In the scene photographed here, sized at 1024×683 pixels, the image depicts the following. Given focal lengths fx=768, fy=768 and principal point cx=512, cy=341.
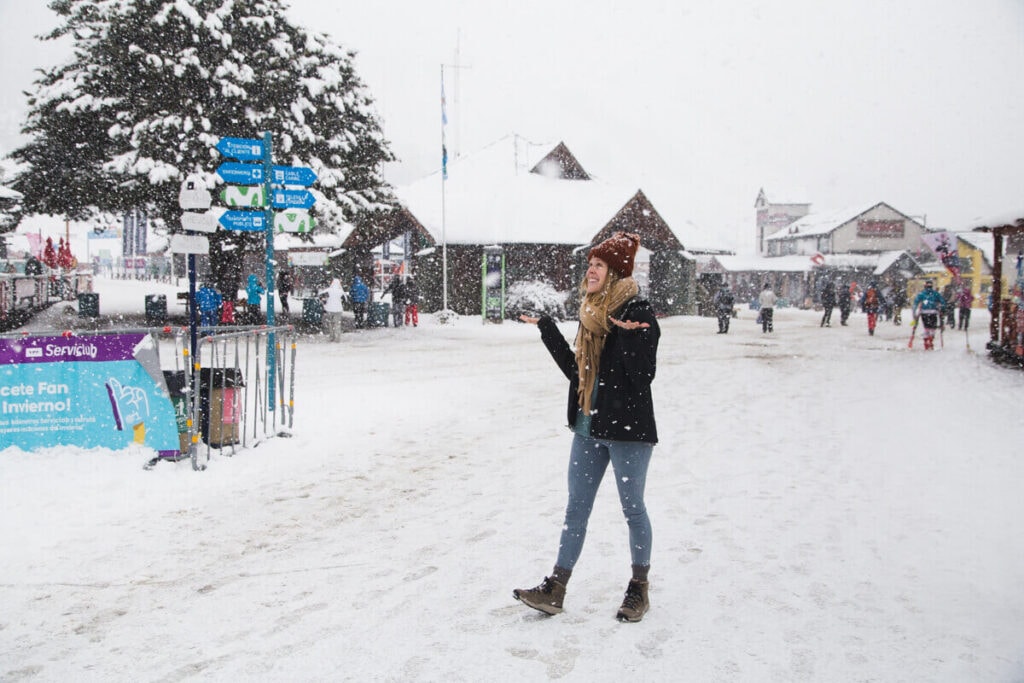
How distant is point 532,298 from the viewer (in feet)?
99.6

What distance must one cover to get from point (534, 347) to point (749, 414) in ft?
33.7

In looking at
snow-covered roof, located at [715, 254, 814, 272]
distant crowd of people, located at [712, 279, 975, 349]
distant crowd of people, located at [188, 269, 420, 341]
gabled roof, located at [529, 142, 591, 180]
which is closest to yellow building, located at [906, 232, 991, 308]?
snow-covered roof, located at [715, 254, 814, 272]

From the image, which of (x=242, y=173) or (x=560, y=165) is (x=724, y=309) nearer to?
(x=560, y=165)

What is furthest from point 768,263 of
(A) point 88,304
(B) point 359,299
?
(A) point 88,304

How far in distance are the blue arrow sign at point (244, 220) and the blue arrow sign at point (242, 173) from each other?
13.8 inches

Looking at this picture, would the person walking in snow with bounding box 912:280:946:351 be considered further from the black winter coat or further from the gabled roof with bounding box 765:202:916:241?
the gabled roof with bounding box 765:202:916:241

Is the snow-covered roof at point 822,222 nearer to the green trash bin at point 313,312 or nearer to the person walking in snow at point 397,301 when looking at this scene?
the person walking in snow at point 397,301

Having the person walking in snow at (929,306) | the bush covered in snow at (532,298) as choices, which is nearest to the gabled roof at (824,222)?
the bush covered in snow at (532,298)

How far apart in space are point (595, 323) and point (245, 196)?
6.23 m

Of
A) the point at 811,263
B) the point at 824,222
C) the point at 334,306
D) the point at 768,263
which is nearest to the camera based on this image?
the point at 334,306

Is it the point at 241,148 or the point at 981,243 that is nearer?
the point at 241,148

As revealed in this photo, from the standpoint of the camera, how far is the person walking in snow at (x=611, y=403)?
13.0ft

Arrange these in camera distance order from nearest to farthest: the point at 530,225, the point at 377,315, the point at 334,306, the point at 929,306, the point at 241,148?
the point at 241,148, the point at 929,306, the point at 334,306, the point at 377,315, the point at 530,225

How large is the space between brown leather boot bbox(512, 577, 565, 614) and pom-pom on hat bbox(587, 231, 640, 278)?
5.63ft
